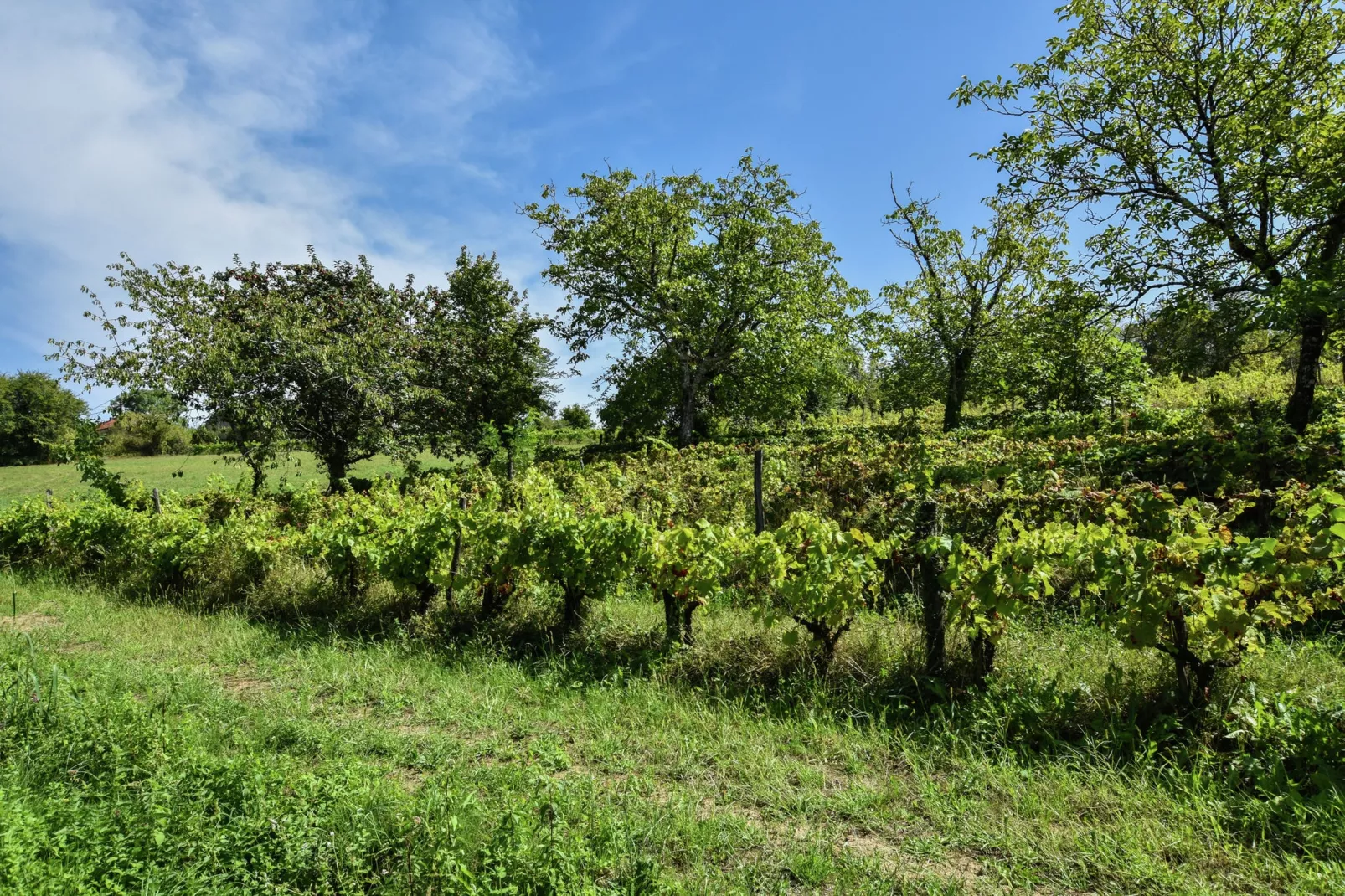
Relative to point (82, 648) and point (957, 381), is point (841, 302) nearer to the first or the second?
point (957, 381)

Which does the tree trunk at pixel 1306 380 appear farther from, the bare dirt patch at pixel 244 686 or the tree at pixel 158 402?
the tree at pixel 158 402

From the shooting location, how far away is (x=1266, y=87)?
9047 millimetres

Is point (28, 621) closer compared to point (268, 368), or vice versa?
point (28, 621)

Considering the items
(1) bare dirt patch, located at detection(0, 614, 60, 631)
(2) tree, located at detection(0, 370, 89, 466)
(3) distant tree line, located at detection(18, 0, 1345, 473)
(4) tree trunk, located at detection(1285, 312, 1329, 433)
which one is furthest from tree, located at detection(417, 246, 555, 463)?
(2) tree, located at detection(0, 370, 89, 466)

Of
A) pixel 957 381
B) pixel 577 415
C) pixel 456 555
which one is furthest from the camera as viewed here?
pixel 577 415

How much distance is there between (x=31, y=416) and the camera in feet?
179

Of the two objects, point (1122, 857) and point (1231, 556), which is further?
point (1231, 556)

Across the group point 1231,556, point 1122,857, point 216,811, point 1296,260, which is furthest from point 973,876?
point 1296,260

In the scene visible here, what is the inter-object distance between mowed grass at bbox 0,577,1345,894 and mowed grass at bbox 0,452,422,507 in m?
19.0

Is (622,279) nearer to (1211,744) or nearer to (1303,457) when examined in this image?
(1303,457)

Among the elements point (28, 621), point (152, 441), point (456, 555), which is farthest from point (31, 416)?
point (456, 555)

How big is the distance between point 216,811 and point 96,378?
41.8 ft

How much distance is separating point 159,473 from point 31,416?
36.0 metres

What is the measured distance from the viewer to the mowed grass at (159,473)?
82.0 ft
